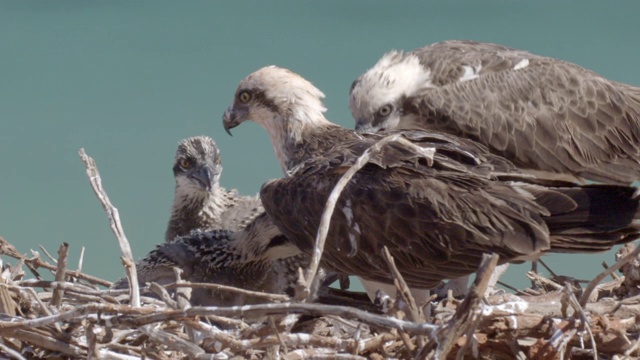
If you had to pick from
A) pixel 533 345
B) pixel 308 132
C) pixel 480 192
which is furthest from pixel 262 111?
pixel 533 345

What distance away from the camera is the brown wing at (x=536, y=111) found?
24.0ft

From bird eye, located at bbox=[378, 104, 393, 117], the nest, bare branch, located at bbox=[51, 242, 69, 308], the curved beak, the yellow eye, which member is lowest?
the nest

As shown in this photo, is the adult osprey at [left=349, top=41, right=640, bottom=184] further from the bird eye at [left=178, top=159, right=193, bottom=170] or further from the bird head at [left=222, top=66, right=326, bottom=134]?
the bird eye at [left=178, top=159, right=193, bottom=170]

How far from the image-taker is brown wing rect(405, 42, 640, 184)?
7316 mm

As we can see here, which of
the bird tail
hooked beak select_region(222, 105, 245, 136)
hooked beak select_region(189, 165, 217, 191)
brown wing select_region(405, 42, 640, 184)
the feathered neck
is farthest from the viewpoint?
the feathered neck

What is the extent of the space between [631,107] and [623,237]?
8.68 ft

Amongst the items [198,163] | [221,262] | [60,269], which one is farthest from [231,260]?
[60,269]

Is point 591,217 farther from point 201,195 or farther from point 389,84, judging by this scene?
point 201,195

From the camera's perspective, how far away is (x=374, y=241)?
576 cm

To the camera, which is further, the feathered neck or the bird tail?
the feathered neck

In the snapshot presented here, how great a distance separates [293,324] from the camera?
15.6 feet

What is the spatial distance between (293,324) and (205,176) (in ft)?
10.8

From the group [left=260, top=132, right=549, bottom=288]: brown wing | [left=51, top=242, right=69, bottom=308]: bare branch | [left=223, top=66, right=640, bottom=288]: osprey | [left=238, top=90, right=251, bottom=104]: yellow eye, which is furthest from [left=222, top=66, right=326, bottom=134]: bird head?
[left=51, top=242, right=69, bottom=308]: bare branch

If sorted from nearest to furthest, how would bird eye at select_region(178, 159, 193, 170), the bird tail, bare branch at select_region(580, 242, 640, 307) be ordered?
bare branch at select_region(580, 242, 640, 307)
the bird tail
bird eye at select_region(178, 159, 193, 170)
